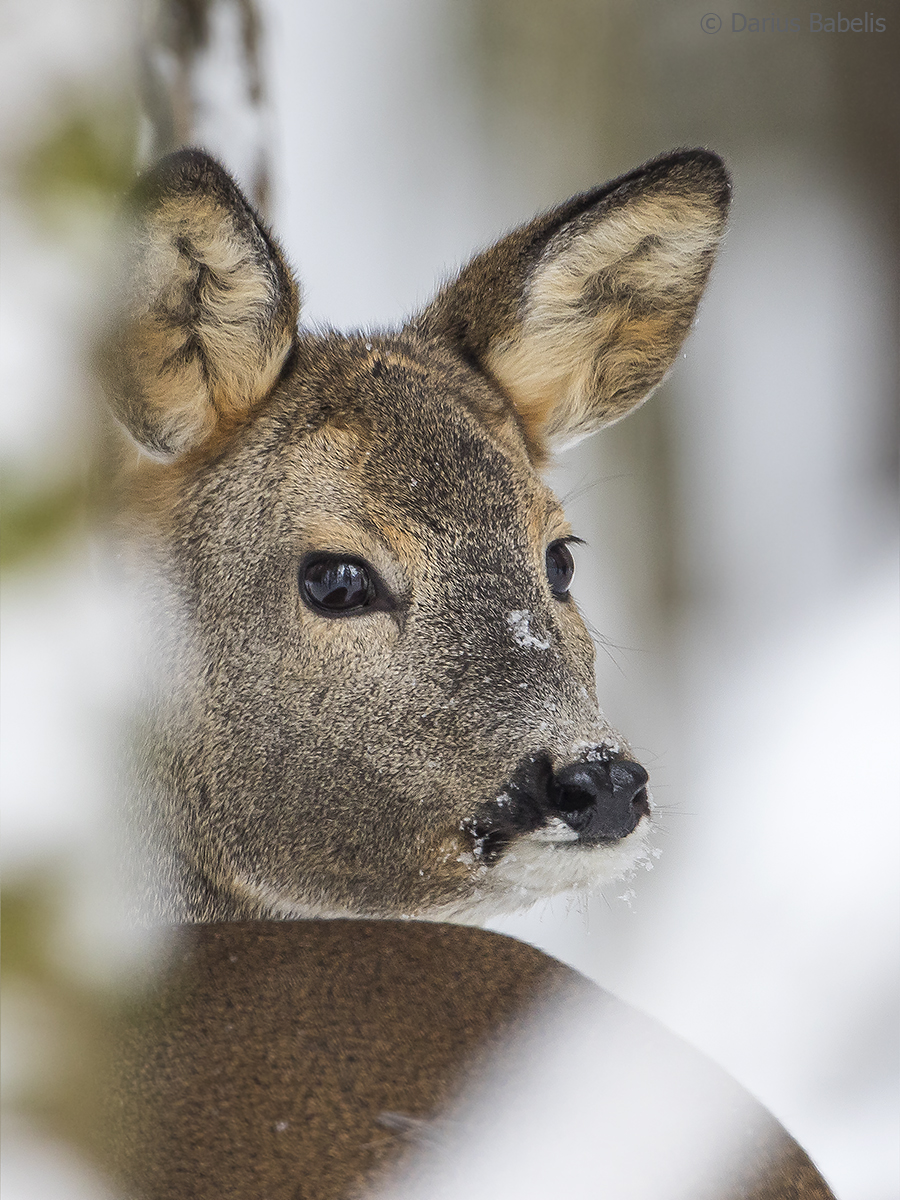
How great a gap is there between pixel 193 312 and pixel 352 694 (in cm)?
24

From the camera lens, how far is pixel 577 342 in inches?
34.0

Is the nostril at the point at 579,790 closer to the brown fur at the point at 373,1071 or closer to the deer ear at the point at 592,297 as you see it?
the brown fur at the point at 373,1071

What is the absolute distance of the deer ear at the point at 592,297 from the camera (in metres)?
0.77

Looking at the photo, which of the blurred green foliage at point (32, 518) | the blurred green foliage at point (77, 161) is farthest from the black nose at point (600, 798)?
the blurred green foliage at point (77, 161)

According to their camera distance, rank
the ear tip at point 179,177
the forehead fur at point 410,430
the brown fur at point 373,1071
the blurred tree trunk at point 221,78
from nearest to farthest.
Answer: the brown fur at point 373,1071
the ear tip at point 179,177
the forehead fur at point 410,430
the blurred tree trunk at point 221,78

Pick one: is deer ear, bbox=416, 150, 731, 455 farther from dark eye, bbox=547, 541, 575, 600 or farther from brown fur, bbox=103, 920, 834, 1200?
brown fur, bbox=103, 920, 834, 1200

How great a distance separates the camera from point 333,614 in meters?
0.70

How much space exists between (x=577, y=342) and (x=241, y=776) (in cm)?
40

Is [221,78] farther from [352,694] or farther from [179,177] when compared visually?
[352,694]

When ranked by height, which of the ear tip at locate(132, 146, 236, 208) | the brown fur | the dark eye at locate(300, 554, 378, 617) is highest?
the ear tip at locate(132, 146, 236, 208)

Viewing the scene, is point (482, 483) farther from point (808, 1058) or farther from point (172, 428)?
point (808, 1058)

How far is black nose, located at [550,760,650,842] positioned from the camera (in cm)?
57

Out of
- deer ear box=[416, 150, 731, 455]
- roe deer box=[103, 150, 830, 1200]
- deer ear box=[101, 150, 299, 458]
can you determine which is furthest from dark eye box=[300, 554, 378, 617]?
deer ear box=[416, 150, 731, 455]

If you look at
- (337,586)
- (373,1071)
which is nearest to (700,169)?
(337,586)
